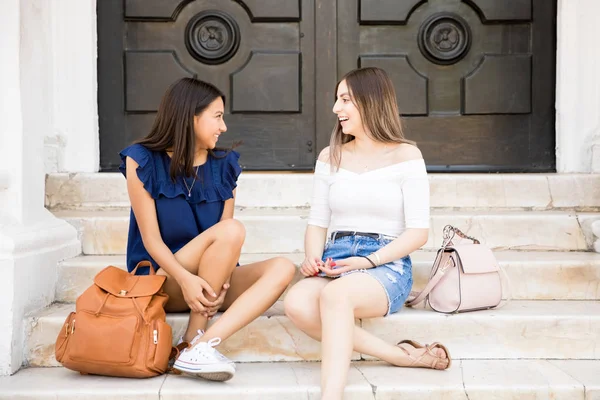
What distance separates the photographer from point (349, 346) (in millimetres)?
2635

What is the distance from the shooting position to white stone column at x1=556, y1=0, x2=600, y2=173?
4438mm

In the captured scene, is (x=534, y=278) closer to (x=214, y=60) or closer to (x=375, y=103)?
(x=375, y=103)

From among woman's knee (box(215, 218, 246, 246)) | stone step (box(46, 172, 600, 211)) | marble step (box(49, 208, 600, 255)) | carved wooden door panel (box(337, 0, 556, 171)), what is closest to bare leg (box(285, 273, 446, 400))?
woman's knee (box(215, 218, 246, 246))

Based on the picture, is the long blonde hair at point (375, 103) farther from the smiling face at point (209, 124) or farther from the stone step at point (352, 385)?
the stone step at point (352, 385)

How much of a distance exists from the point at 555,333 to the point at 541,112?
2045 mm

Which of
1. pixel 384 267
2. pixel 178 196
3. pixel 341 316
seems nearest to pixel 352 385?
pixel 341 316

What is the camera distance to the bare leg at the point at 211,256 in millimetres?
2875

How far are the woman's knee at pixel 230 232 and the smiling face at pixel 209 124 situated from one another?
410 mm

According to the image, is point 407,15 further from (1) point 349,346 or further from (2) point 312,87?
(1) point 349,346

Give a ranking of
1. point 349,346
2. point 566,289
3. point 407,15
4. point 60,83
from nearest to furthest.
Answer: point 349,346 → point 566,289 → point 60,83 → point 407,15

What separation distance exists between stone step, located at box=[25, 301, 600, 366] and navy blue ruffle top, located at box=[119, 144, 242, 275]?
349 mm

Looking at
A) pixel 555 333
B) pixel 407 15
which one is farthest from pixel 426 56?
pixel 555 333

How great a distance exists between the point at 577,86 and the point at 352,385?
280cm

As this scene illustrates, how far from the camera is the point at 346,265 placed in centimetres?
289
